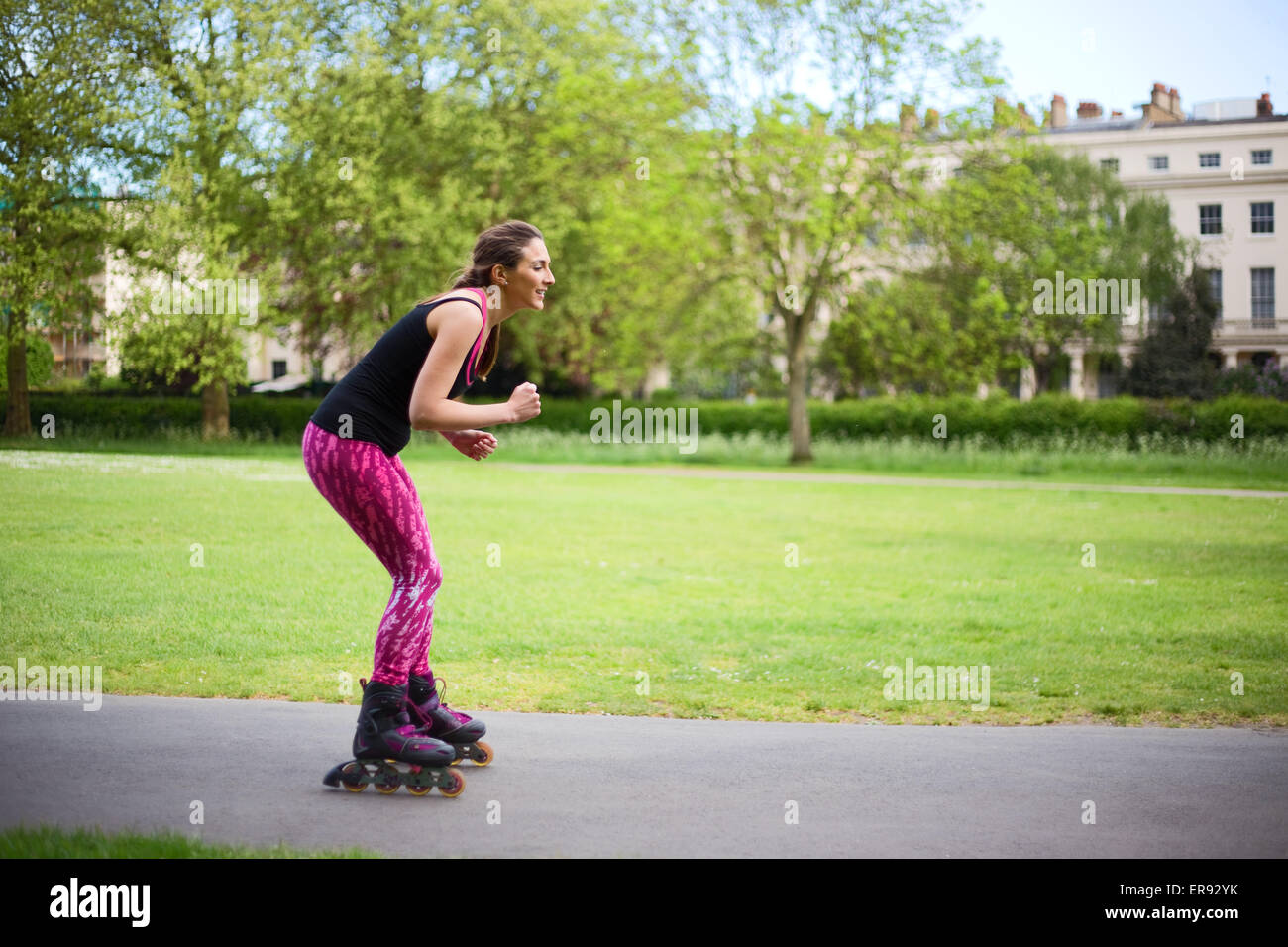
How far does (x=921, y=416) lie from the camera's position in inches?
1407

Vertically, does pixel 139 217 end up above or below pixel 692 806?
above

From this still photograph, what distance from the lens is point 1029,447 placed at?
33188 mm

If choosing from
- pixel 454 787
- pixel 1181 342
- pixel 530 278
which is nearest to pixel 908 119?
pixel 1181 342

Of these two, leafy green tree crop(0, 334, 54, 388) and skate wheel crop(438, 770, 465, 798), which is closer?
skate wheel crop(438, 770, 465, 798)

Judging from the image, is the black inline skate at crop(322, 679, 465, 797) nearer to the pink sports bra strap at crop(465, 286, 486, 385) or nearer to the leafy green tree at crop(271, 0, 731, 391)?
the pink sports bra strap at crop(465, 286, 486, 385)

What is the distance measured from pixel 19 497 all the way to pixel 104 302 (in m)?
12.0

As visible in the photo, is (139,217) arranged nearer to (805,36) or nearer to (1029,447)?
(805,36)

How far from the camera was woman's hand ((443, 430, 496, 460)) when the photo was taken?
17.1ft

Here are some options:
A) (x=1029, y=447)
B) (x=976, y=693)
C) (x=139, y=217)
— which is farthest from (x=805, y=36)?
(x=976, y=693)

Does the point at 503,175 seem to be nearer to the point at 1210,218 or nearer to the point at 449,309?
the point at 1210,218

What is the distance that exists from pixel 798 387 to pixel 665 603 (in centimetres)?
2260

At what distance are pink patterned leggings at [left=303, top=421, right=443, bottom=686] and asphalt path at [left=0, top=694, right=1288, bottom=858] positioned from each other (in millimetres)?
605

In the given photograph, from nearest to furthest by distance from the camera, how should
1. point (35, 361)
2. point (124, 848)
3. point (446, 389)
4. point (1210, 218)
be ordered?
point (124, 848) → point (446, 389) → point (35, 361) → point (1210, 218)

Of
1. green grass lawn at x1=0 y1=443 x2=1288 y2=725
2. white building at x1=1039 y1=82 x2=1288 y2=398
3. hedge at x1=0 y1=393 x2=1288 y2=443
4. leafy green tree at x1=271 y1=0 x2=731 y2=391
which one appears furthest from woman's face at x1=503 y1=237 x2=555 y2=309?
white building at x1=1039 y1=82 x2=1288 y2=398
